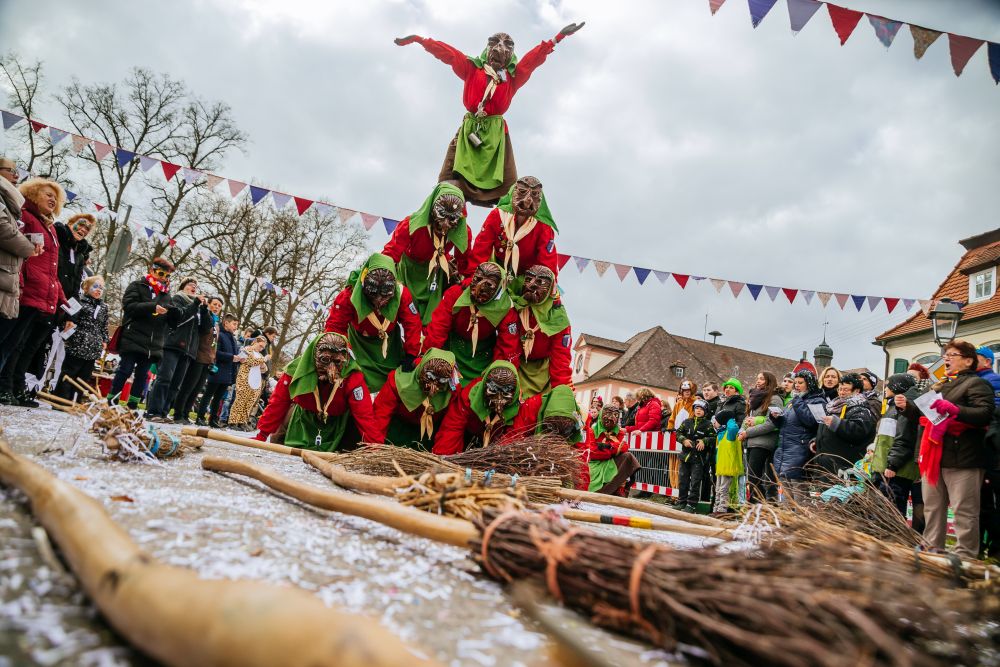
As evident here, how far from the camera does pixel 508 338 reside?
19.9ft

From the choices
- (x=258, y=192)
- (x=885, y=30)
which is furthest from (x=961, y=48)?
(x=258, y=192)

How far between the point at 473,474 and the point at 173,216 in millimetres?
22925

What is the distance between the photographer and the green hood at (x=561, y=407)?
5.72 meters

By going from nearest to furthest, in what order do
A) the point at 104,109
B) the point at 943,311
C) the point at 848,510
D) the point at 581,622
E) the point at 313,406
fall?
1. the point at 581,622
2. the point at 848,510
3. the point at 313,406
4. the point at 943,311
5. the point at 104,109

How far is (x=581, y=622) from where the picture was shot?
63.0 inches

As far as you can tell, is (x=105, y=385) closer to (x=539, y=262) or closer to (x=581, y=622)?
(x=539, y=262)

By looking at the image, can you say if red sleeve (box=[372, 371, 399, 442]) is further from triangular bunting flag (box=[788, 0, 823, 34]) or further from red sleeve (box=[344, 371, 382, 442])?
triangular bunting flag (box=[788, 0, 823, 34])

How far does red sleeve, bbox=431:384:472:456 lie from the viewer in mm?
5668

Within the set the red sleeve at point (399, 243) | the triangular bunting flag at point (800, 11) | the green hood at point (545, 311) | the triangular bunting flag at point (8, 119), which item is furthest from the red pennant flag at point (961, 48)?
the triangular bunting flag at point (8, 119)

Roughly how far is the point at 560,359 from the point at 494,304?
3.12 ft

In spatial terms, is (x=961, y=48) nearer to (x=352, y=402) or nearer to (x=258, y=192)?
(x=352, y=402)

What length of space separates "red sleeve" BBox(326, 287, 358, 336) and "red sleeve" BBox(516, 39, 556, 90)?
3378mm

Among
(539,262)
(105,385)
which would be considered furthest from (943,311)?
(105,385)

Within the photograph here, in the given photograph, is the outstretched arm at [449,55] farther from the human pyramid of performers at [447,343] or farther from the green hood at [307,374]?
the green hood at [307,374]
